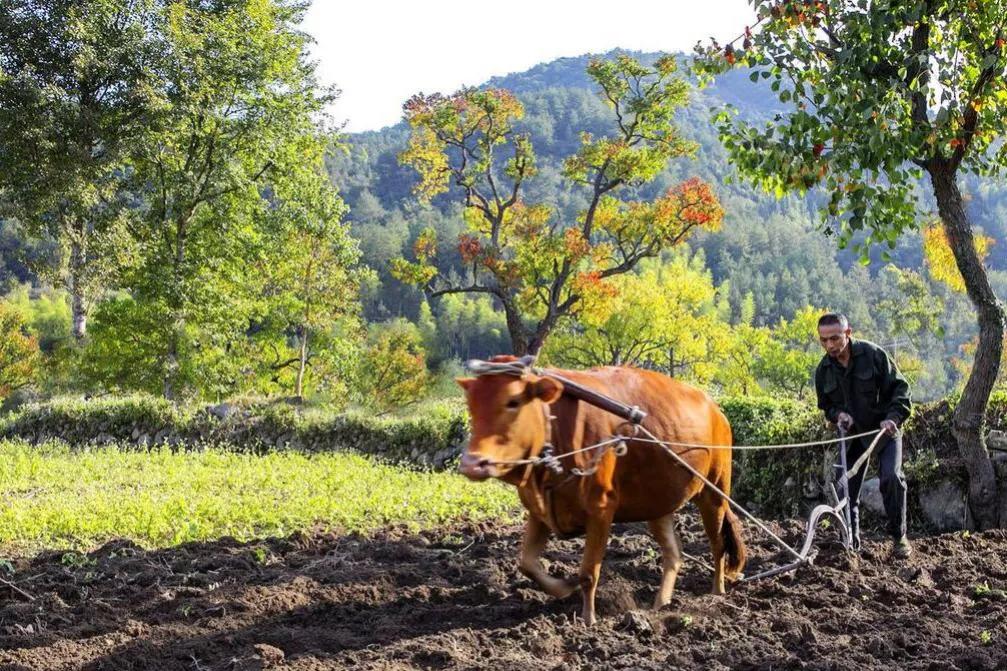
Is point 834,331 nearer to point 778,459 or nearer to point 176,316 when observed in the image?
point 778,459

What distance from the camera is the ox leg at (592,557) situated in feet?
18.4

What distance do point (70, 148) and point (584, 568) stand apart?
2311cm

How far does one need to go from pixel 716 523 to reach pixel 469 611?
70.3 inches

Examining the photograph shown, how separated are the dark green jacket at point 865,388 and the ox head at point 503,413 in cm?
311

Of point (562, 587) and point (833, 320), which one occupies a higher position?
point (833, 320)

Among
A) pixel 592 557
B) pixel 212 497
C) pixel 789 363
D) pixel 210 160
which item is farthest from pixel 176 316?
pixel 789 363

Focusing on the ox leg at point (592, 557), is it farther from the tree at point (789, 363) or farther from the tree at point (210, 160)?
the tree at point (789, 363)

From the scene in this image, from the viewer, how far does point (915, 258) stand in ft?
459

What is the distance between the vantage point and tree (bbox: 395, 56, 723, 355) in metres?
24.7

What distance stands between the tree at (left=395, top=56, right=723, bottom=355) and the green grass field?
453 inches

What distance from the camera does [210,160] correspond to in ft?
83.9

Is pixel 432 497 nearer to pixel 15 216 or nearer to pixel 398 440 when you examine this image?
pixel 398 440

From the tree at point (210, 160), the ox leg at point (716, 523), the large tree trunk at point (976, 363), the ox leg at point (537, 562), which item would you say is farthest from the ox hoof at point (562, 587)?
the tree at point (210, 160)

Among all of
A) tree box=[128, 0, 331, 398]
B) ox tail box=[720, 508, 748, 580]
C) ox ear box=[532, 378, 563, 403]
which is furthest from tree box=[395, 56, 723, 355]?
ox ear box=[532, 378, 563, 403]
